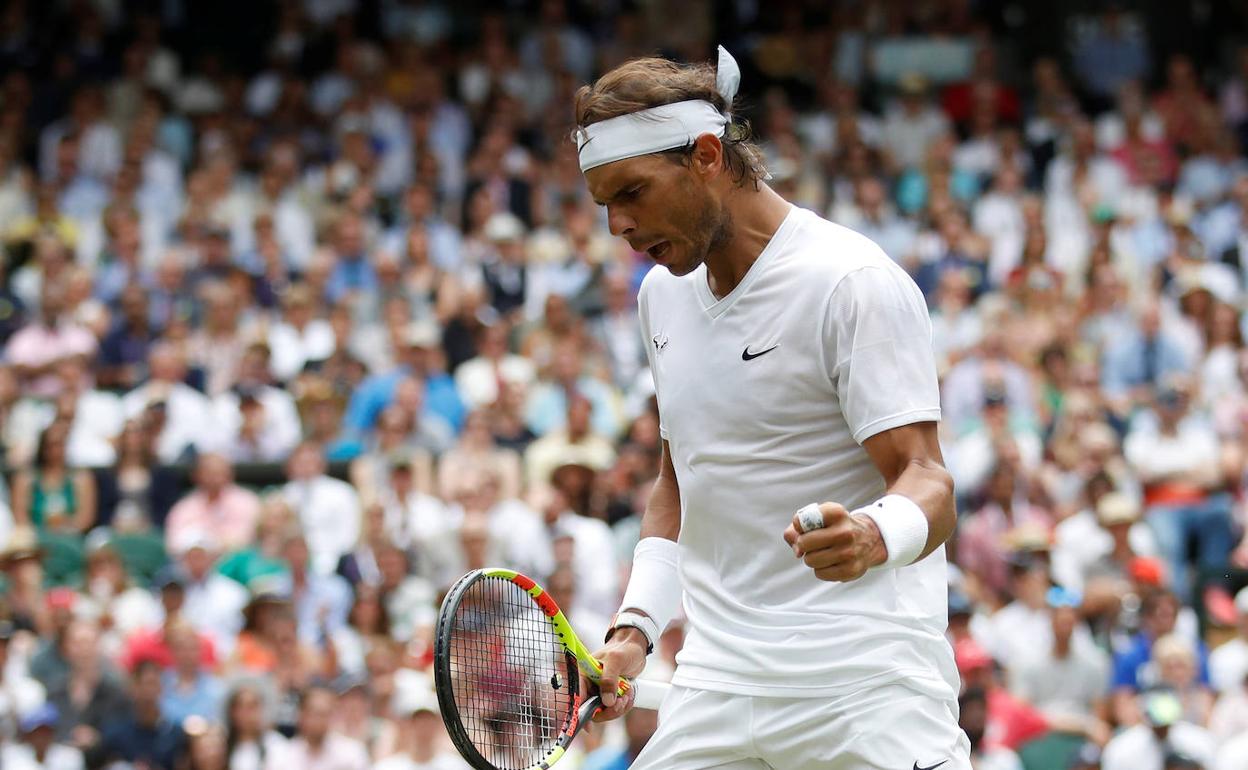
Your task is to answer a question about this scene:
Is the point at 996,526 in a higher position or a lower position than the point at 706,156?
lower

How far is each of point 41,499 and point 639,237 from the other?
7866 mm

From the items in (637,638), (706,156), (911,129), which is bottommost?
(911,129)

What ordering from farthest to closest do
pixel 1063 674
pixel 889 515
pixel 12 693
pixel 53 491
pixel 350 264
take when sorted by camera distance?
pixel 350 264
pixel 53 491
pixel 1063 674
pixel 12 693
pixel 889 515

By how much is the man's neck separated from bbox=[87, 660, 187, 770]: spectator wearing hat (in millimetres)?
5849

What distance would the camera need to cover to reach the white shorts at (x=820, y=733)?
3.63m

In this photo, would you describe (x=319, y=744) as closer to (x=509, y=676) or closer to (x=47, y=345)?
(x=47, y=345)

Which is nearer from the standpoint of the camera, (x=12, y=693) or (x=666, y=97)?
(x=666, y=97)

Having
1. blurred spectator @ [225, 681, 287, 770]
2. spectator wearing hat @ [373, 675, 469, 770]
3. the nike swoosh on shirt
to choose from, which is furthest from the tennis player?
blurred spectator @ [225, 681, 287, 770]

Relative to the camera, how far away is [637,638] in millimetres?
4121

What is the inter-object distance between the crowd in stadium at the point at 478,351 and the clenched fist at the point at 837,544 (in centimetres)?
512

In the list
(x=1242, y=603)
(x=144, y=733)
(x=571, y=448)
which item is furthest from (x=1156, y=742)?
(x=144, y=733)

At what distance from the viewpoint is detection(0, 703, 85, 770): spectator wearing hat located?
887 cm

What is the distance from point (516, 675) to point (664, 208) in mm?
1077

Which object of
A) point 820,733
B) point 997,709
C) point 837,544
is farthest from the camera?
point 997,709
